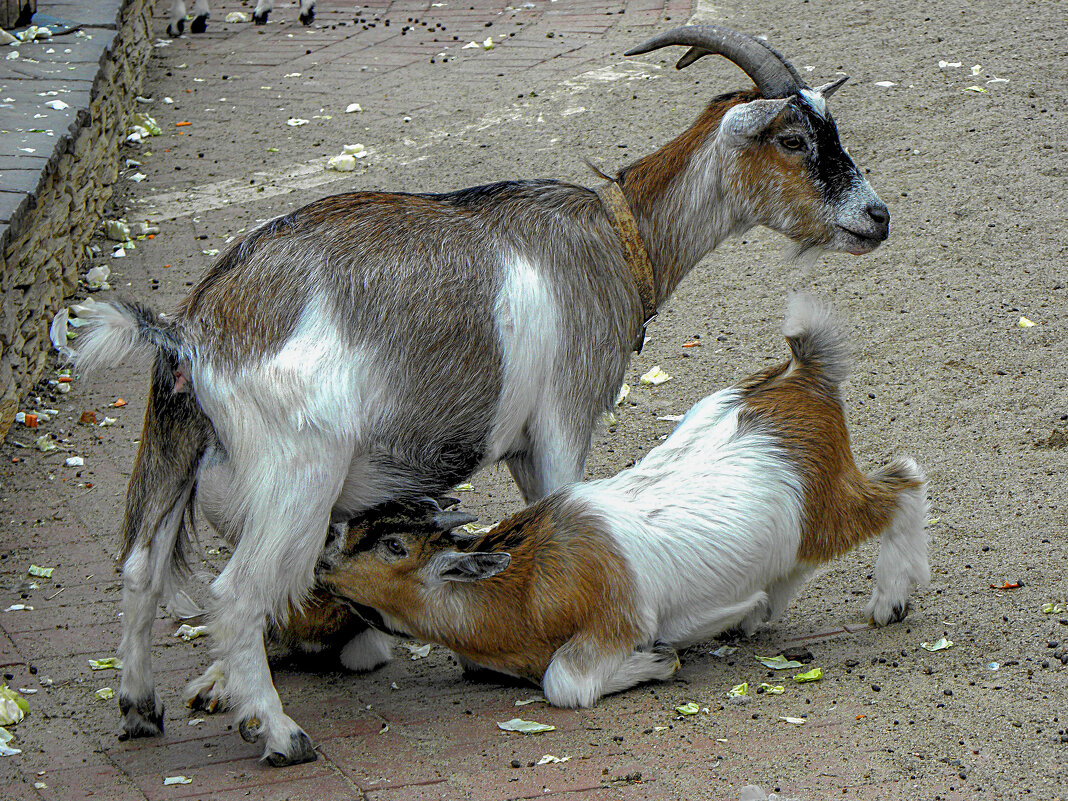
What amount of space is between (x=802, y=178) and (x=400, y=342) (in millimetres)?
1444

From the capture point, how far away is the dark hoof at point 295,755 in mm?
3395

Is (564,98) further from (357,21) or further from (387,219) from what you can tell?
(387,219)

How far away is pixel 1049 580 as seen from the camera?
404 centimetres

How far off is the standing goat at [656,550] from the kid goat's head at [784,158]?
0.90 feet

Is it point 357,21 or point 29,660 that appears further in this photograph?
point 357,21

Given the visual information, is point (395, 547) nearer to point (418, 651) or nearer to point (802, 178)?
point (418, 651)

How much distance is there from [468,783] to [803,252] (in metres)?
2.06

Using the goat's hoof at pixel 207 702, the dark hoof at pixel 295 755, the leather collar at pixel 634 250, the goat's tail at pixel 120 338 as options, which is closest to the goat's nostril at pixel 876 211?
the leather collar at pixel 634 250

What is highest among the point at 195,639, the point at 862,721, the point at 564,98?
the point at 564,98

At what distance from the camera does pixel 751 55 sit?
4.02 meters

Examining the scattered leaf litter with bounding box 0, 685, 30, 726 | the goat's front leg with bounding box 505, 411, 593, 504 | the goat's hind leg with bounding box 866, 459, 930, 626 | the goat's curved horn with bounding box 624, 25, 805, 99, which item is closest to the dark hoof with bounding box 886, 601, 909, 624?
the goat's hind leg with bounding box 866, 459, 930, 626

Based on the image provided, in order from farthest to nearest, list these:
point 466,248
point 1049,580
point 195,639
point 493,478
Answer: point 493,478, point 195,639, point 1049,580, point 466,248

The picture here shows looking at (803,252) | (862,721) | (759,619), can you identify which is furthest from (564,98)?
(862,721)

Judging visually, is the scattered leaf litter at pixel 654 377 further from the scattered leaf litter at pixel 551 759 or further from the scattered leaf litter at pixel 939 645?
the scattered leaf litter at pixel 551 759
